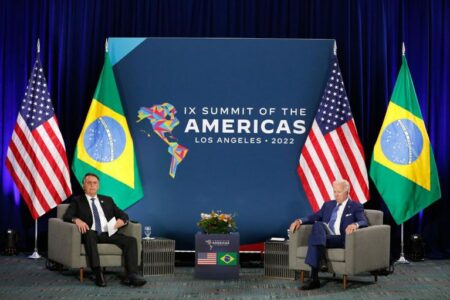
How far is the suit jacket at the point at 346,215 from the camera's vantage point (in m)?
7.64

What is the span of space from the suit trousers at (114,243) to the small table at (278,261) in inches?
53.2

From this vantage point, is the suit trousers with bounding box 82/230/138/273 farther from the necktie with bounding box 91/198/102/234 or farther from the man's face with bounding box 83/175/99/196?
the man's face with bounding box 83/175/99/196

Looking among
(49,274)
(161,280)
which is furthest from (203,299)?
(49,274)

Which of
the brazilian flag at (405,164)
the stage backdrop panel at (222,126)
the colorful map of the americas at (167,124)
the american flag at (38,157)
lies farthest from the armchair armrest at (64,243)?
the brazilian flag at (405,164)

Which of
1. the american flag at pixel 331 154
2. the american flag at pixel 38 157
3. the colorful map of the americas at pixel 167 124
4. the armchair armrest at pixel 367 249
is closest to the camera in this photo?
the armchair armrest at pixel 367 249

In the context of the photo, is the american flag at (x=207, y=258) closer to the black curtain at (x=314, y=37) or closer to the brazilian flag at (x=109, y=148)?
the brazilian flag at (x=109, y=148)

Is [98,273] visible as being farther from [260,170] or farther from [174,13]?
[174,13]

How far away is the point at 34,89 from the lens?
9.15 m

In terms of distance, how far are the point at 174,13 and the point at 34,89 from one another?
1843mm

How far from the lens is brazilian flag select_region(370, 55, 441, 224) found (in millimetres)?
8898

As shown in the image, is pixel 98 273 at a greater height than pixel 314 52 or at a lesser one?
lesser

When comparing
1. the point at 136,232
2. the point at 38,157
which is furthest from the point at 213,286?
the point at 38,157

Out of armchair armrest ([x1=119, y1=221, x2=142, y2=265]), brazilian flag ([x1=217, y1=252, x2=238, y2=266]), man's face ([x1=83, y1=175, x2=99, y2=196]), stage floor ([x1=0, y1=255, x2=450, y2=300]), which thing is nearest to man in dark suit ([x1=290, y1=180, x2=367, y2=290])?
stage floor ([x1=0, y1=255, x2=450, y2=300])

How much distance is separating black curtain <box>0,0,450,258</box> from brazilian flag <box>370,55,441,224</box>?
52cm
